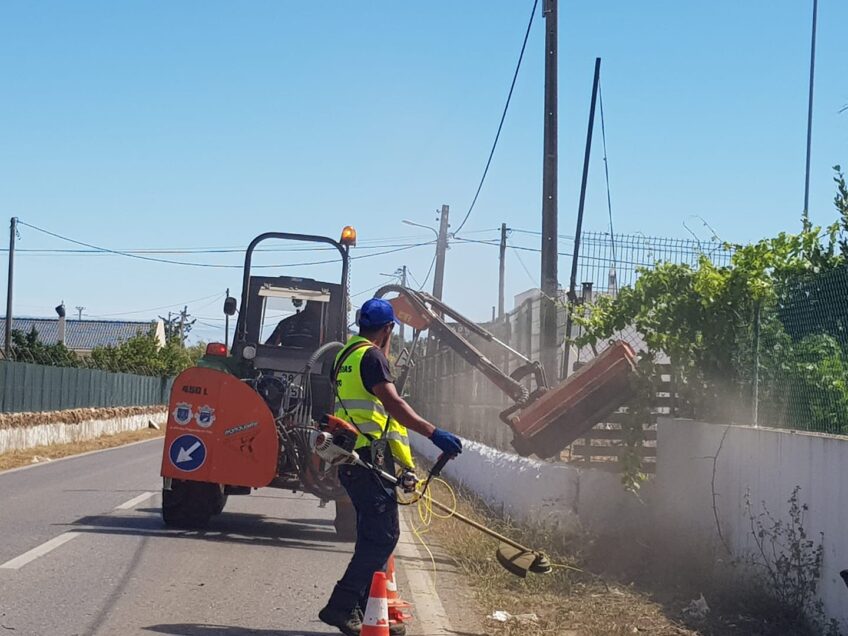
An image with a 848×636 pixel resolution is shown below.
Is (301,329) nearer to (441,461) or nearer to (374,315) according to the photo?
(374,315)

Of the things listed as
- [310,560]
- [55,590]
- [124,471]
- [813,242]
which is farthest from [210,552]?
[124,471]

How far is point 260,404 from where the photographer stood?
1047 cm

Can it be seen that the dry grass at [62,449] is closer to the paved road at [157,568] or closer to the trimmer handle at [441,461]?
the paved road at [157,568]

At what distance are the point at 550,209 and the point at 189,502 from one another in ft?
21.0

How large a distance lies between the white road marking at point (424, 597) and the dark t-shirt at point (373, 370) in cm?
169

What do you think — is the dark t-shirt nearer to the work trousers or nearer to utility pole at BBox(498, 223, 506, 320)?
the work trousers

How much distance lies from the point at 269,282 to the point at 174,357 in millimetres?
50339

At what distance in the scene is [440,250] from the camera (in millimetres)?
41844

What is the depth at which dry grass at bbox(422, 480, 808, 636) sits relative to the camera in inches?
294

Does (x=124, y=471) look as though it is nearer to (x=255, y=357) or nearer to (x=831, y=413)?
(x=255, y=357)

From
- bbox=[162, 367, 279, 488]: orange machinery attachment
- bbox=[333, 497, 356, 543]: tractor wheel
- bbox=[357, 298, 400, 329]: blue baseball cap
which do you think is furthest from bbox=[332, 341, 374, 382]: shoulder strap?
bbox=[333, 497, 356, 543]: tractor wheel

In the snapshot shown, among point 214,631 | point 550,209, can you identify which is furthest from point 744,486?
point 550,209

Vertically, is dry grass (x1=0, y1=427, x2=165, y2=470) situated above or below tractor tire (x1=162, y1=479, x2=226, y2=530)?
below

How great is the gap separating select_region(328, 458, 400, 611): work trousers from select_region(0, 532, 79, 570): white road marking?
322cm
